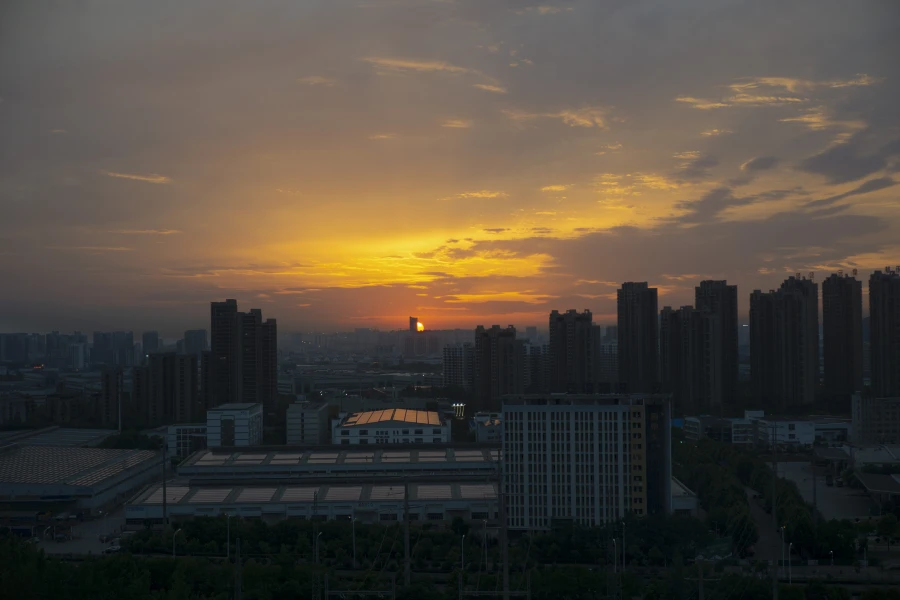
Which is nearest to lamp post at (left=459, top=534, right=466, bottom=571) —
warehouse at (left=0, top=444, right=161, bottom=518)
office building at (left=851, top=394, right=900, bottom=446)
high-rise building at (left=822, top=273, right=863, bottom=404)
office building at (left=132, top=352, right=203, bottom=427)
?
warehouse at (left=0, top=444, right=161, bottom=518)

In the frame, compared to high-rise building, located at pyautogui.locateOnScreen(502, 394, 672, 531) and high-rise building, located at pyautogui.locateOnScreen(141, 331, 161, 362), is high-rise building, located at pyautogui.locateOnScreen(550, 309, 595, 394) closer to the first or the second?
high-rise building, located at pyautogui.locateOnScreen(502, 394, 672, 531)

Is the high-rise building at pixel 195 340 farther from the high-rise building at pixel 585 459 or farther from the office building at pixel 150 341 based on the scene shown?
the high-rise building at pixel 585 459

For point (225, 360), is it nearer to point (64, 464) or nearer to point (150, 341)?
point (64, 464)

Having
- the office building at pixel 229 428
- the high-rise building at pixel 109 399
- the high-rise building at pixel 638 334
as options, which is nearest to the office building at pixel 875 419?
the high-rise building at pixel 638 334

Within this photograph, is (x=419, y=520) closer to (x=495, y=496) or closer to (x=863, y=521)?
(x=495, y=496)

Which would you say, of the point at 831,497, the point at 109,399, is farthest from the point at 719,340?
the point at 109,399

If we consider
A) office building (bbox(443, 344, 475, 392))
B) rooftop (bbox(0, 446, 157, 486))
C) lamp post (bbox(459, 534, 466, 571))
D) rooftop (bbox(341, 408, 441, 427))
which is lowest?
lamp post (bbox(459, 534, 466, 571))
